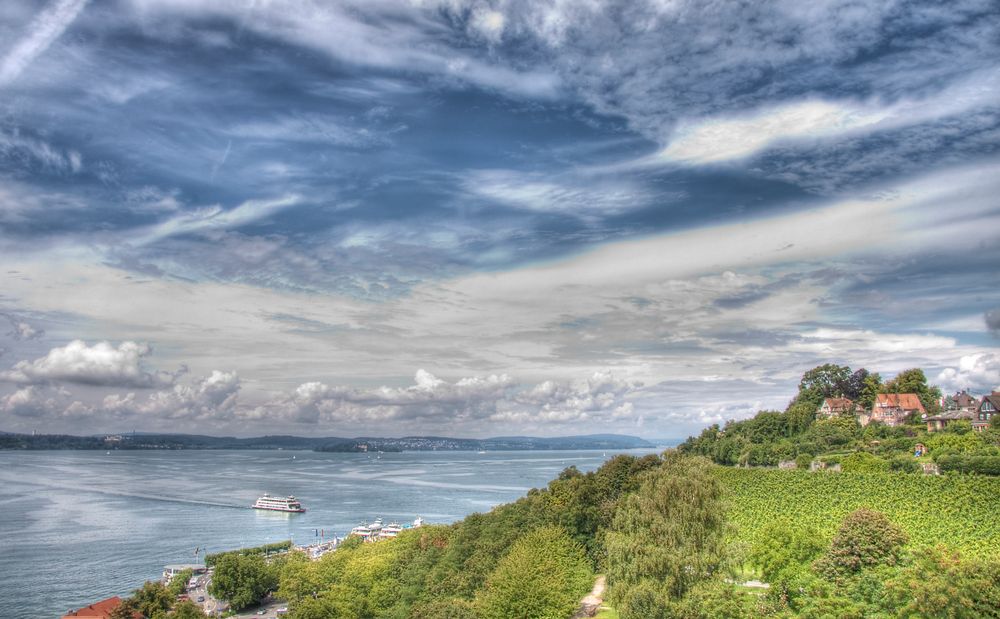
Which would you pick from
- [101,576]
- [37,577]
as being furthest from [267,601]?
[37,577]

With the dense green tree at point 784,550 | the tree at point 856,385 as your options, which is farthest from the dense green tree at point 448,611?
the tree at point 856,385

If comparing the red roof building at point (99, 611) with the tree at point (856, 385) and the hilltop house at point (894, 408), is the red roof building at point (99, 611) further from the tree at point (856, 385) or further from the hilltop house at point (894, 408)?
the tree at point (856, 385)

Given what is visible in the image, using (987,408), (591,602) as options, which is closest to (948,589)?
(591,602)

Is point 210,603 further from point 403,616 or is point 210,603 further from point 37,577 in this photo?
point 403,616

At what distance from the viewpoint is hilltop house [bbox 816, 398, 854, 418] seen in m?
78.1

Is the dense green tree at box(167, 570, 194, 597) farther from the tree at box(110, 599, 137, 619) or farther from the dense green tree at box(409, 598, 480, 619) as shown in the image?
the dense green tree at box(409, 598, 480, 619)

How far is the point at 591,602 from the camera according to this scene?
41.2 meters

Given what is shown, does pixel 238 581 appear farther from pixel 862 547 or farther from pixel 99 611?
pixel 862 547

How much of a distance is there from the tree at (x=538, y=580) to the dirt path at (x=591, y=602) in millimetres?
650

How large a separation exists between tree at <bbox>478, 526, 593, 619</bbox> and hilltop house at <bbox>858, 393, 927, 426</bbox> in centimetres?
4254

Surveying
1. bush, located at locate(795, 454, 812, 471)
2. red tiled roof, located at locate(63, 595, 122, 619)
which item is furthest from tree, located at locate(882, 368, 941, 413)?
red tiled roof, located at locate(63, 595, 122, 619)

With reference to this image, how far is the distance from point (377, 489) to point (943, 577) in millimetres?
137423

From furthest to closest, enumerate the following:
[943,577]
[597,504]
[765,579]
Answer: [597,504]
[765,579]
[943,577]

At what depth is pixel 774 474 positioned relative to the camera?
Answer: 196ft
